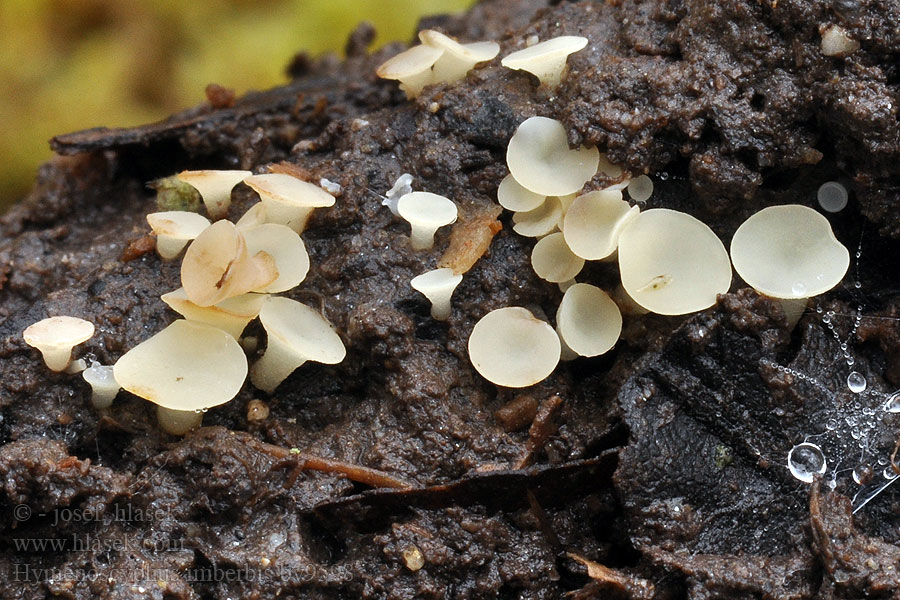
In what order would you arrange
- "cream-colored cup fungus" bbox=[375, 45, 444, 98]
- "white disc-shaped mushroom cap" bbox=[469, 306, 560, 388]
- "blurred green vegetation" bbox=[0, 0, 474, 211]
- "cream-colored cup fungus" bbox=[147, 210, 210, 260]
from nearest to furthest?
"white disc-shaped mushroom cap" bbox=[469, 306, 560, 388], "cream-colored cup fungus" bbox=[147, 210, 210, 260], "cream-colored cup fungus" bbox=[375, 45, 444, 98], "blurred green vegetation" bbox=[0, 0, 474, 211]

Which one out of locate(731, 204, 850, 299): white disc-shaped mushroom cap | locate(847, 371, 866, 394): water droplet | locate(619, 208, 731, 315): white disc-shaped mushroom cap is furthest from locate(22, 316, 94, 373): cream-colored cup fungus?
locate(847, 371, 866, 394): water droplet

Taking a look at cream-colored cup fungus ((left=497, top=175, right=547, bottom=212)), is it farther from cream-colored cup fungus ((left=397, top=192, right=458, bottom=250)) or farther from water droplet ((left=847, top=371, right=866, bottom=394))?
water droplet ((left=847, top=371, right=866, bottom=394))

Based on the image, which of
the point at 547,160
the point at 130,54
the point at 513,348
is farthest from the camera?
the point at 130,54

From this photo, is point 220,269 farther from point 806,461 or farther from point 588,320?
point 806,461

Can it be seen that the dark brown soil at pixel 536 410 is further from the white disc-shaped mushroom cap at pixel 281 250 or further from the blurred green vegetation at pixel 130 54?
the blurred green vegetation at pixel 130 54

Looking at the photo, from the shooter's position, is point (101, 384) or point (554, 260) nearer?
point (101, 384)

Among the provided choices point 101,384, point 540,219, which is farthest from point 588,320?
point 101,384
